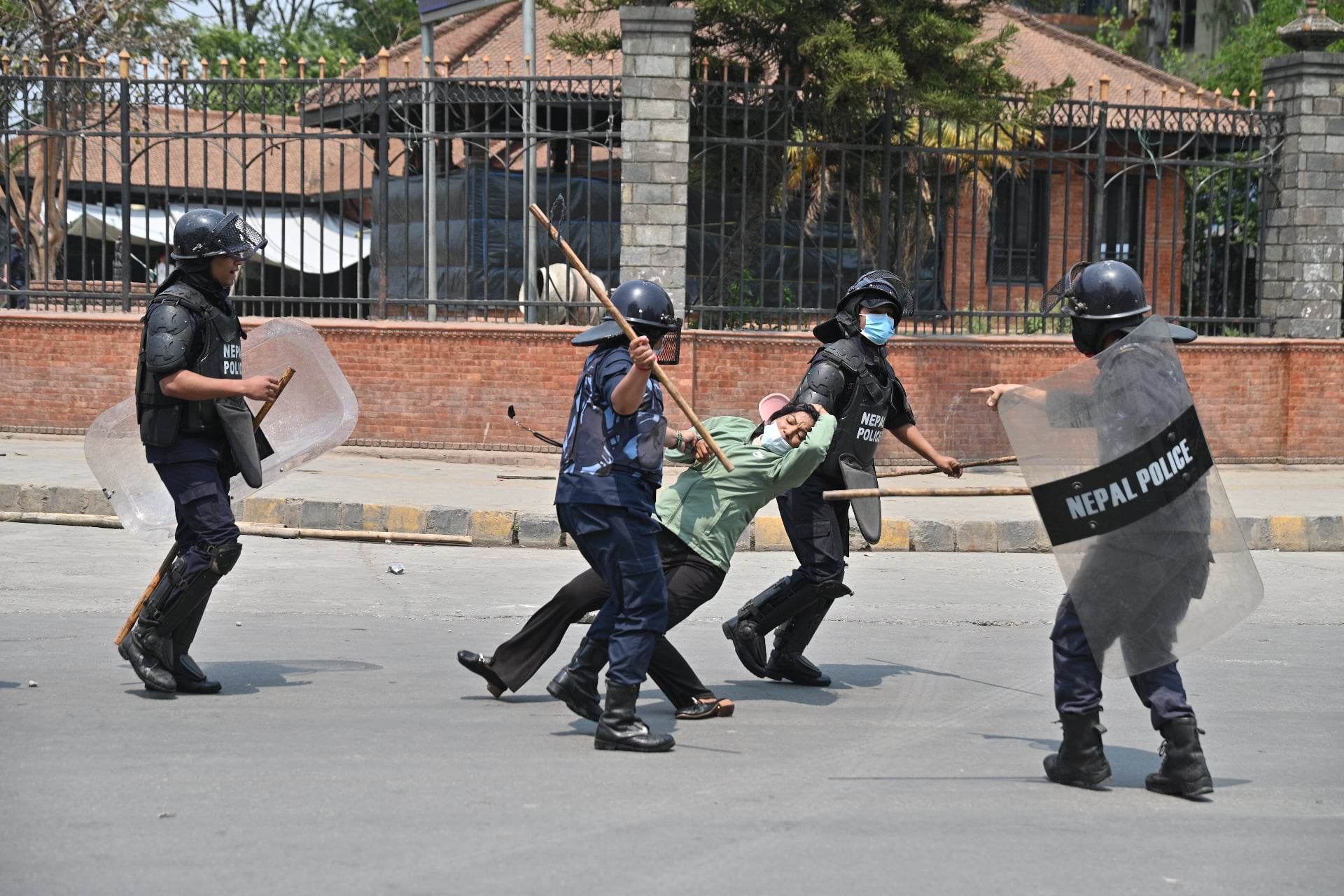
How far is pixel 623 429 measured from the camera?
5.39 m

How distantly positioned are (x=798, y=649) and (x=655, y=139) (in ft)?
25.6

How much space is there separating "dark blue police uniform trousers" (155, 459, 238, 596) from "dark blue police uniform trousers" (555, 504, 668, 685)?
1434 millimetres

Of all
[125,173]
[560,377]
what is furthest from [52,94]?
[560,377]

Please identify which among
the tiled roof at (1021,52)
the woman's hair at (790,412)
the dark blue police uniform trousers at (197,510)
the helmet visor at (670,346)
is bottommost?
the dark blue police uniform trousers at (197,510)

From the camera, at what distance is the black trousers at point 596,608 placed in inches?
233

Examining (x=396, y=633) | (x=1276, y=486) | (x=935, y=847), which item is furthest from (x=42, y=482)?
(x=1276, y=486)

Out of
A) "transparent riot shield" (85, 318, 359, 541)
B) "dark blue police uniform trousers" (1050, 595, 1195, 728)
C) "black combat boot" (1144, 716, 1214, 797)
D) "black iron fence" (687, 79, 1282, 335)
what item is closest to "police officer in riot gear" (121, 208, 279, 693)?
"transparent riot shield" (85, 318, 359, 541)

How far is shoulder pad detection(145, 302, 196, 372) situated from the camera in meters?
5.90

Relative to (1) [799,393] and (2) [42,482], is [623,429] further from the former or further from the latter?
(2) [42,482]

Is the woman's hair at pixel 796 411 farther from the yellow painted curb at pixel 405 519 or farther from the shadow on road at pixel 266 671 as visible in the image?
the yellow painted curb at pixel 405 519

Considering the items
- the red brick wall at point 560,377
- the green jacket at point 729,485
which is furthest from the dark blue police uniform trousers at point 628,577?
the red brick wall at point 560,377

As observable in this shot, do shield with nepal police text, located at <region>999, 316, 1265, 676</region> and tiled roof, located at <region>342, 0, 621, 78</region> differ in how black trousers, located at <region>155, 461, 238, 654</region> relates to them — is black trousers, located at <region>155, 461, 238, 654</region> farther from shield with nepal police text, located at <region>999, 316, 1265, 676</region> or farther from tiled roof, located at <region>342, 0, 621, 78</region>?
tiled roof, located at <region>342, 0, 621, 78</region>

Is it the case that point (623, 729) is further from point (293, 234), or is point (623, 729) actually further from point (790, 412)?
point (293, 234)

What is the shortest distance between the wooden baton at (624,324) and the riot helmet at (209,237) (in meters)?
1.27
